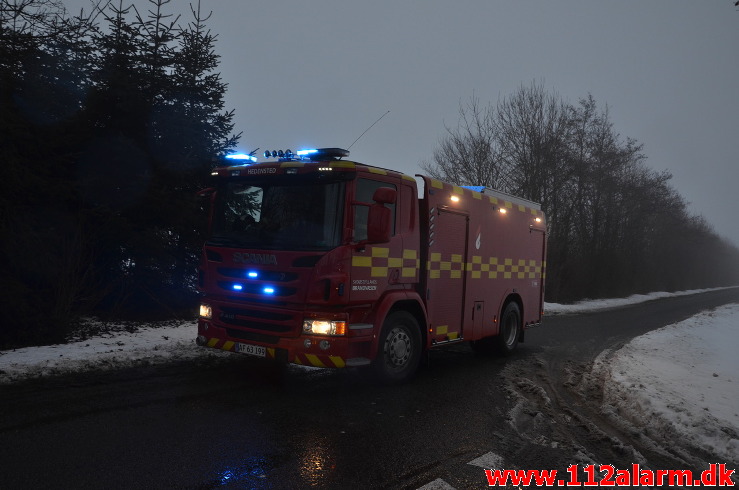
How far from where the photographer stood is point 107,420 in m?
4.86

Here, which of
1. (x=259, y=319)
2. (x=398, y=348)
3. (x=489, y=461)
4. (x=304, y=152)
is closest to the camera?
(x=489, y=461)

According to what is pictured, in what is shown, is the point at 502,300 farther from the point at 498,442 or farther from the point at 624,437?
the point at 498,442

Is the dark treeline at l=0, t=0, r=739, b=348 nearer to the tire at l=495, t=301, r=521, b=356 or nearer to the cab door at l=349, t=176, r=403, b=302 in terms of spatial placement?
the cab door at l=349, t=176, r=403, b=302

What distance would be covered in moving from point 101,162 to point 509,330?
826 centimetres

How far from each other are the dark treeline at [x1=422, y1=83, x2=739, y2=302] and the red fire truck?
1989 centimetres

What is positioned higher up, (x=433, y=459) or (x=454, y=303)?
(x=454, y=303)

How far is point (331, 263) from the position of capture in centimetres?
588

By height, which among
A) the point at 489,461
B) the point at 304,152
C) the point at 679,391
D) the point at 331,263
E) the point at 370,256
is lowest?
the point at 489,461

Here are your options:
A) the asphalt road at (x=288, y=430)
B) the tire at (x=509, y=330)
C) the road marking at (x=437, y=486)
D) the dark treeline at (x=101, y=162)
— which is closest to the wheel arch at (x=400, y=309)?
the asphalt road at (x=288, y=430)

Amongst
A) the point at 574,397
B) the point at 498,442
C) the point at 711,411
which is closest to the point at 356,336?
the point at 498,442

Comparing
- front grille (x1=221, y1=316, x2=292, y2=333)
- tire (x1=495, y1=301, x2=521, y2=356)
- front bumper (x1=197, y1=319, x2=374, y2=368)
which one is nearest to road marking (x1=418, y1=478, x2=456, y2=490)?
front bumper (x1=197, y1=319, x2=374, y2=368)

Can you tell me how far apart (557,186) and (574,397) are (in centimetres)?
2169

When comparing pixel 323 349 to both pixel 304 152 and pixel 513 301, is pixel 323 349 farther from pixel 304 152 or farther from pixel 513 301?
pixel 513 301

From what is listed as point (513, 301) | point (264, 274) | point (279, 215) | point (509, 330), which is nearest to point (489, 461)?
point (264, 274)
